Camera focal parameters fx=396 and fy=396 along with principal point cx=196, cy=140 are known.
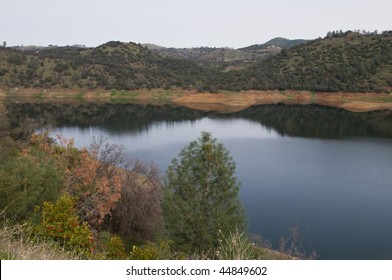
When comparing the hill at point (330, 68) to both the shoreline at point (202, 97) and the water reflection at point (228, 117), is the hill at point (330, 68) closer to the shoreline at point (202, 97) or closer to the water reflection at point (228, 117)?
the shoreline at point (202, 97)

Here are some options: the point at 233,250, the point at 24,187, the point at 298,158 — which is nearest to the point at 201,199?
the point at 24,187

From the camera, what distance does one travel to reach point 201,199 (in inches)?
722

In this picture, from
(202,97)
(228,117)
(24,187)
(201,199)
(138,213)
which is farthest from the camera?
(202,97)

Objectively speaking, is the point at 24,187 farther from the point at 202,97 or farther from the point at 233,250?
the point at 202,97

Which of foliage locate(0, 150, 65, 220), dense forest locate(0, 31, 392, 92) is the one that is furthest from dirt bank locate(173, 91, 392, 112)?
foliage locate(0, 150, 65, 220)

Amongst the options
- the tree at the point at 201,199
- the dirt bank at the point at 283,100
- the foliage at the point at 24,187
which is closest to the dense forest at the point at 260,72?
the dirt bank at the point at 283,100

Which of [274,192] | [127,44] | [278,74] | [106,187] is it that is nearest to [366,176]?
[274,192]

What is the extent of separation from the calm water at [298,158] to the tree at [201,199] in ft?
20.3

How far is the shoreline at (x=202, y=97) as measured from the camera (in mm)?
90312

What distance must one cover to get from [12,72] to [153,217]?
104 metres

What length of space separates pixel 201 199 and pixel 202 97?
81896mm

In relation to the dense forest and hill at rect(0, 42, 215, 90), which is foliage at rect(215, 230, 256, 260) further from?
hill at rect(0, 42, 215, 90)

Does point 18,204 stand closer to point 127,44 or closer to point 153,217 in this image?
point 153,217

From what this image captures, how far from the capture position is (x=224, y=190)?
1817cm
